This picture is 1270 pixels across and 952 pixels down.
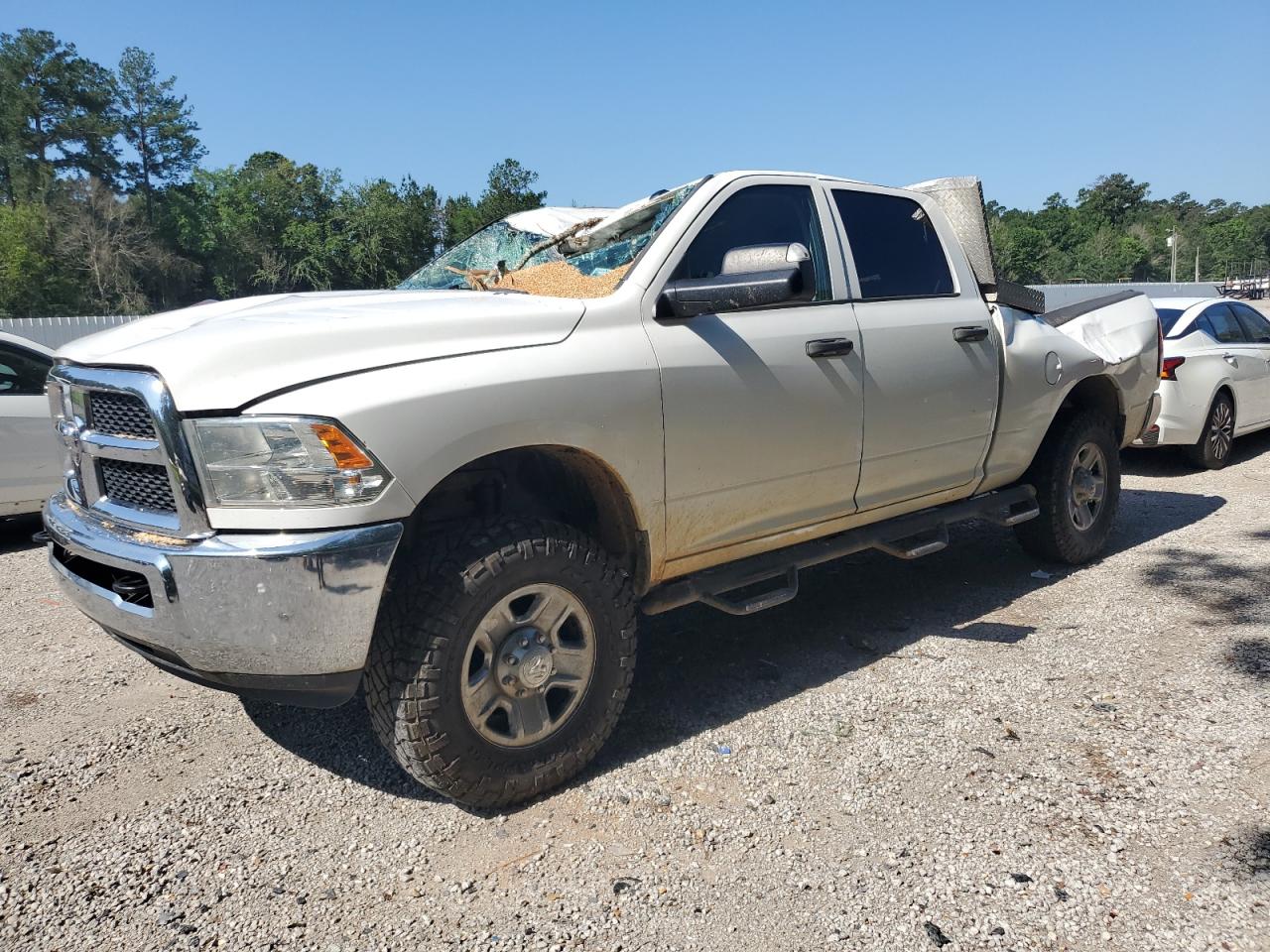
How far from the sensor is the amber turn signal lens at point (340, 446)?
93.7 inches

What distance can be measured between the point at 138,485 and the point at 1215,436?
8.98m

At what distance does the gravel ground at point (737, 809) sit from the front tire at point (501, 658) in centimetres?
21

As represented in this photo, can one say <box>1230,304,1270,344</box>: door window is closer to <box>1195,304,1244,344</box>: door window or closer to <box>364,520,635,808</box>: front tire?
<box>1195,304,1244,344</box>: door window

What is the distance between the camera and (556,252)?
4195 millimetres

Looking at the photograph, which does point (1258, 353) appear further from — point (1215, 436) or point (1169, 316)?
point (1215, 436)

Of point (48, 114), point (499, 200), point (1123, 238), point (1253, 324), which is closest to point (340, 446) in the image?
point (1253, 324)

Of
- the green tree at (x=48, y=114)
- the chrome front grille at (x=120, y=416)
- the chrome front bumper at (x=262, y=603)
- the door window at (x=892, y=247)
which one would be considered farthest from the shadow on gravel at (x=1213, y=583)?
the green tree at (x=48, y=114)

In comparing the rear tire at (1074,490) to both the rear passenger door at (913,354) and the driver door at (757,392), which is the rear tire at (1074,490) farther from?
the driver door at (757,392)

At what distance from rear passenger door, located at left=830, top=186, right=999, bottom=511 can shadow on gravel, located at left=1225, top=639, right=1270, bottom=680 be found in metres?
1.34

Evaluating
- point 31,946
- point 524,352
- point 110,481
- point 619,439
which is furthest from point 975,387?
point 31,946

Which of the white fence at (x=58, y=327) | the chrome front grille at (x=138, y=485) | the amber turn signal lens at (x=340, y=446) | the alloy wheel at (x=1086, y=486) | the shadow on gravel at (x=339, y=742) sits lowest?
the shadow on gravel at (x=339, y=742)

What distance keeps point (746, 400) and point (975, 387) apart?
1.55 metres

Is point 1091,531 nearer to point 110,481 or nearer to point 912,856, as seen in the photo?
point 912,856

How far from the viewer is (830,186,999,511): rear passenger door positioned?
386 cm
